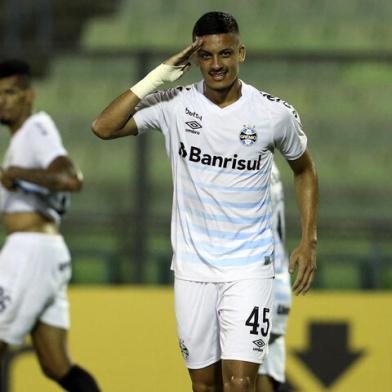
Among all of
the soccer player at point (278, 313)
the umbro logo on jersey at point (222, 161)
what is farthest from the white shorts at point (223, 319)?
the soccer player at point (278, 313)

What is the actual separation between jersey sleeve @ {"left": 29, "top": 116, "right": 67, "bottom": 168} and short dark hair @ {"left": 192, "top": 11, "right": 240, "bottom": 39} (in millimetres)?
1842

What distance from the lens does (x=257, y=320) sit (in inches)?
203

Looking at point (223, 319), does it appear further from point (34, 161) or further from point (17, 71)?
point (17, 71)

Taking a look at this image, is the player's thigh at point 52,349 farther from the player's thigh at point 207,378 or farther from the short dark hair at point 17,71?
the player's thigh at point 207,378

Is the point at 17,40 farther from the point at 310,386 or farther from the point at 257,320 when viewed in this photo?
the point at 257,320

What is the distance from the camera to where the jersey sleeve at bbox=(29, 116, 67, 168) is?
675 cm

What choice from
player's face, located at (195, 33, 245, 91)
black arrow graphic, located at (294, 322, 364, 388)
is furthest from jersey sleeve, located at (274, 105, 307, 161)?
black arrow graphic, located at (294, 322, 364, 388)

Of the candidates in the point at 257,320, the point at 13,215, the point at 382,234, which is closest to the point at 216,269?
the point at 257,320

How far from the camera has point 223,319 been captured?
518 centimetres

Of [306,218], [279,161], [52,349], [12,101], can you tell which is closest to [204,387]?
[306,218]

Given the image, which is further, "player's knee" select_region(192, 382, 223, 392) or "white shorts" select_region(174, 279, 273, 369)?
"player's knee" select_region(192, 382, 223, 392)

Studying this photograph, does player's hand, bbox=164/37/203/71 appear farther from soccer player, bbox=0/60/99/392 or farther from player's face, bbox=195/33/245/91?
soccer player, bbox=0/60/99/392

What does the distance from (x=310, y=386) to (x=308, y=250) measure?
3.14m

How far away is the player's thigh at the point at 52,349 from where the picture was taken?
6.82 meters
